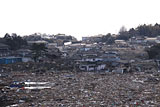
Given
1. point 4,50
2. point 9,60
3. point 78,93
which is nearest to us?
point 78,93

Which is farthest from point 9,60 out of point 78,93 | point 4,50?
point 78,93

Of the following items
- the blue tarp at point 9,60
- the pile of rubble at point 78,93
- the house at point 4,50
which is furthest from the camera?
the house at point 4,50

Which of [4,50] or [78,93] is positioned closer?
[78,93]

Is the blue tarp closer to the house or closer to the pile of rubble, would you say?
the house

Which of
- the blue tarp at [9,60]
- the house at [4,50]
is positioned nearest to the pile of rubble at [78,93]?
the blue tarp at [9,60]

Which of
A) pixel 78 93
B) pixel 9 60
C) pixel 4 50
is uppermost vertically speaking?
pixel 4 50

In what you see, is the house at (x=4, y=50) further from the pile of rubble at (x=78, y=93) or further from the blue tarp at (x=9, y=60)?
the pile of rubble at (x=78, y=93)

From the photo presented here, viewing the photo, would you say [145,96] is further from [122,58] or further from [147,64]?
[122,58]

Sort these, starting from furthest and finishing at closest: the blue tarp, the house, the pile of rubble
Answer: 1. the house
2. the blue tarp
3. the pile of rubble

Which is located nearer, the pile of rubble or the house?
the pile of rubble

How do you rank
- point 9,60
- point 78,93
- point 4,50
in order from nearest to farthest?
point 78,93 < point 9,60 < point 4,50

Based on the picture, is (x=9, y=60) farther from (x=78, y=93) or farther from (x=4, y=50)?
(x=78, y=93)

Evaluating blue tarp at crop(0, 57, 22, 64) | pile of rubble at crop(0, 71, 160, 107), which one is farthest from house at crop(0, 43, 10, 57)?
pile of rubble at crop(0, 71, 160, 107)

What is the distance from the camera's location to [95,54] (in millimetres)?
46094
